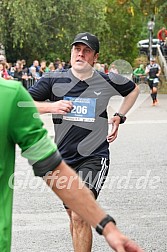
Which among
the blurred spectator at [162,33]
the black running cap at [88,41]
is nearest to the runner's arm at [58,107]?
the black running cap at [88,41]

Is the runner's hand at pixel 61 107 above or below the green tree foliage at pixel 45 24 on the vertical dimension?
above

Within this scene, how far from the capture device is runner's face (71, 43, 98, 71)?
5875 mm

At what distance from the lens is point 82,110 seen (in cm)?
585

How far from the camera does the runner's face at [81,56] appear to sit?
5.88 meters

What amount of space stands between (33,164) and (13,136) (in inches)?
7.1

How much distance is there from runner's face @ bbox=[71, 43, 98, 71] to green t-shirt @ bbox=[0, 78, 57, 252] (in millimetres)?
3041

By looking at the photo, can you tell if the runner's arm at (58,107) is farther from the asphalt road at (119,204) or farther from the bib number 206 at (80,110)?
the asphalt road at (119,204)

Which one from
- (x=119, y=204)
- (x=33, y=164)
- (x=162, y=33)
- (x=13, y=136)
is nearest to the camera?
(x=13, y=136)

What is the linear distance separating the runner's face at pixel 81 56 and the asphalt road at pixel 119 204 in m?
1.13

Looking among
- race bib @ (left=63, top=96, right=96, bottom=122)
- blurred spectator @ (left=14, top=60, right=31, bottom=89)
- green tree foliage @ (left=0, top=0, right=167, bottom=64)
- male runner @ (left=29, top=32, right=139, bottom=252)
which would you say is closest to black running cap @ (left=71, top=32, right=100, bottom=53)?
male runner @ (left=29, top=32, right=139, bottom=252)

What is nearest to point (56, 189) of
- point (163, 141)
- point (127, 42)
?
point (163, 141)

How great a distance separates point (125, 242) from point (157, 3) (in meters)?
12.2

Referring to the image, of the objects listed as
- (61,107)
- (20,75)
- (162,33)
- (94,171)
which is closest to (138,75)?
(162,33)

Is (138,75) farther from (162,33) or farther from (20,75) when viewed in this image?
(20,75)
